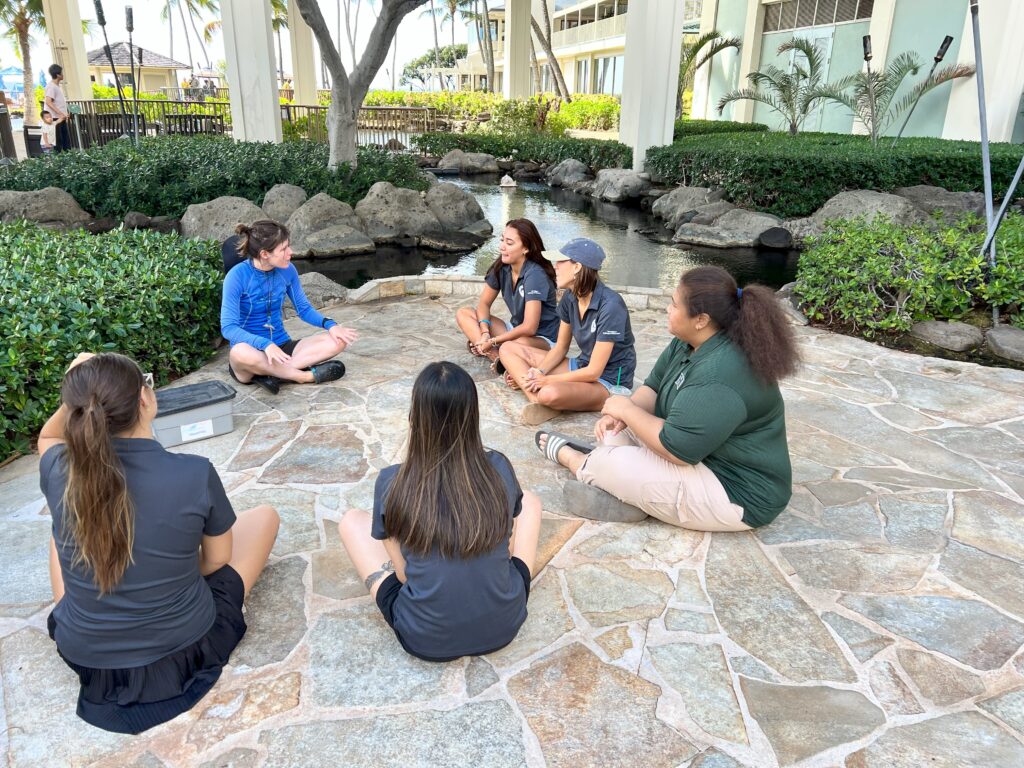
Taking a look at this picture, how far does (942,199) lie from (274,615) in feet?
36.8

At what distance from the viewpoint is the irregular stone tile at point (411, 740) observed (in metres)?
1.99

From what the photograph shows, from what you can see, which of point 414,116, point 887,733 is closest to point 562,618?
point 887,733

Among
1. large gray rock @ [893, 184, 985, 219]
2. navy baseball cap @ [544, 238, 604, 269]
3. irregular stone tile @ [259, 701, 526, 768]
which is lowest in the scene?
irregular stone tile @ [259, 701, 526, 768]

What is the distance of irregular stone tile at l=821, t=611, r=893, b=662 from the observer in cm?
243

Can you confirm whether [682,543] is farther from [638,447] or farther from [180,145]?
[180,145]

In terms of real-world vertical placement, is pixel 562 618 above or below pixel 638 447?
below

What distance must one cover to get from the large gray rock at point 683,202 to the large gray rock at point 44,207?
337 inches

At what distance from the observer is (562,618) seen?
8.46 ft

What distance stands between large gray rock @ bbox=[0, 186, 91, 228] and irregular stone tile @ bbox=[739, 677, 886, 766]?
947 centimetres

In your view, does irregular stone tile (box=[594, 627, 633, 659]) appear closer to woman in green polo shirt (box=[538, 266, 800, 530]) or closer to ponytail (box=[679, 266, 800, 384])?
woman in green polo shirt (box=[538, 266, 800, 530])

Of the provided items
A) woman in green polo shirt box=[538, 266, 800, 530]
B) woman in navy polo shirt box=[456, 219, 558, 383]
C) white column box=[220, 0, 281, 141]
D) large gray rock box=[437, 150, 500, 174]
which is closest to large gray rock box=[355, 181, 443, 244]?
white column box=[220, 0, 281, 141]

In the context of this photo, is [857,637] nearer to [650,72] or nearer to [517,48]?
[650,72]

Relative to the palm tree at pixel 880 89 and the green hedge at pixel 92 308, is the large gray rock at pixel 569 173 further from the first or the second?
the green hedge at pixel 92 308

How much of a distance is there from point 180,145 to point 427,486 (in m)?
12.2
